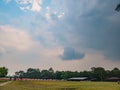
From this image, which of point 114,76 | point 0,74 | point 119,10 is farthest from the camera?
point 114,76

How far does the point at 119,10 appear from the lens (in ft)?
138

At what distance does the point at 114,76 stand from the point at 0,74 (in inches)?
3479

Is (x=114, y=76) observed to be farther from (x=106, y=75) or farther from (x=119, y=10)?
(x=119, y=10)

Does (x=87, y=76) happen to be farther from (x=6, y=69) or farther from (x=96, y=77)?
(x=6, y=69)

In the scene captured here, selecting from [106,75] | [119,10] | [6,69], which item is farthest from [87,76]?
[119,10]

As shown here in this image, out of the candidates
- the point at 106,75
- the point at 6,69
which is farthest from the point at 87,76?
the point at 6,69

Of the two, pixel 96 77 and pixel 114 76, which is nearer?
pixel 96 77

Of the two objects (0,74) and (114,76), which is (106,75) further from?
(0,74)

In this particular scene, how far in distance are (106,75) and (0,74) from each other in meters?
80.3

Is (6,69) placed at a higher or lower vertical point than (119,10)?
higher

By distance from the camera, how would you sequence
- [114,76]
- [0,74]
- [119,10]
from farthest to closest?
[114,76], [0,74], [119,10]

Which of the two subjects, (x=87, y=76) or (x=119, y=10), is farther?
(x=87, y=76)

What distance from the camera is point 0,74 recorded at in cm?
18038

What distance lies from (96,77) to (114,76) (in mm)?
21015
